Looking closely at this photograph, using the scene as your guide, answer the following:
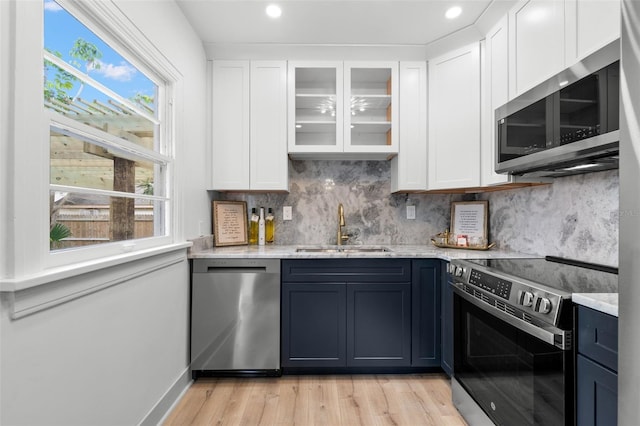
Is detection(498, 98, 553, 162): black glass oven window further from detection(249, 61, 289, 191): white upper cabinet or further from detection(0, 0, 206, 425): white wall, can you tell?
detection(0, 0, 206, 425): white wall

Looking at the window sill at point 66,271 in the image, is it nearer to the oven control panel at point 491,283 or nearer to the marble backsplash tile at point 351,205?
the marble backsplash tile at point 351,205

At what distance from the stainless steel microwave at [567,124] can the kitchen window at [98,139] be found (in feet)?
6.63

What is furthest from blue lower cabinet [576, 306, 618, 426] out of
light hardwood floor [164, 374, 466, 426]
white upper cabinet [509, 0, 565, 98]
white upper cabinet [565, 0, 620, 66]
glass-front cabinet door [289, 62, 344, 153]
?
glass-front cabinet door [289, 62, 344, 153]

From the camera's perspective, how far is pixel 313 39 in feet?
7.66

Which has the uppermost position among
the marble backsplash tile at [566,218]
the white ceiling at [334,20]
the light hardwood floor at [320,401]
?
the white ceiling at [334,20]

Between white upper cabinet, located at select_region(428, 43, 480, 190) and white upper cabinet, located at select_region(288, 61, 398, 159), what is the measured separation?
313mm

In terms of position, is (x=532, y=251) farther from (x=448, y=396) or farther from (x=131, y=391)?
(x=131, y=391)

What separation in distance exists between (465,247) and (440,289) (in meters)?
0.55

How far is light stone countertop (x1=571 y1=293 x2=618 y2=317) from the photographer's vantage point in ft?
3.01

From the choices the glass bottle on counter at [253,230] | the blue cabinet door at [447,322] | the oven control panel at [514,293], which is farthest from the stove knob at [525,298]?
the glass bottle on counter at [253,230]

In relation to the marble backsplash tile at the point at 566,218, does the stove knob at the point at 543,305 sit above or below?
below

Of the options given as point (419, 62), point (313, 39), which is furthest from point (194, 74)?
point (419, 62)

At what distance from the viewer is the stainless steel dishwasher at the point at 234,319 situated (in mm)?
2115

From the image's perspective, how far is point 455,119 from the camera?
90.3 inches
